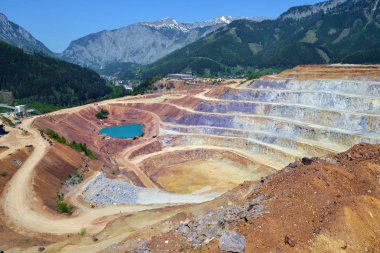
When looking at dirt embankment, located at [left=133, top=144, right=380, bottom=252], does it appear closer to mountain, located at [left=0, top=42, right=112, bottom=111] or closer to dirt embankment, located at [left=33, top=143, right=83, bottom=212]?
dirt embankment, located at [left=33, top=143, right=83, bottom=212]

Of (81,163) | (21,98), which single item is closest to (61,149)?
(81,163)

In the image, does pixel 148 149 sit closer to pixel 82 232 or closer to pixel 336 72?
pixel 82 232

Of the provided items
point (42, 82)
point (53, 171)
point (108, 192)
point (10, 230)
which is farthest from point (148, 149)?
point (42, 82)

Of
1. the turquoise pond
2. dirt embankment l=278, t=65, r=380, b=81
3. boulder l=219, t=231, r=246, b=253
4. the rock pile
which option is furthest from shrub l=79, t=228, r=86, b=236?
dirt embankment l=278, t=65, r=380, b=81

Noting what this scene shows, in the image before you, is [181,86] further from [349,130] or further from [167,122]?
[349,130]

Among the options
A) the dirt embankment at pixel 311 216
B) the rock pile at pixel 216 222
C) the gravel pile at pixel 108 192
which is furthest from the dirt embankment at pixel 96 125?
the dirt embankment at pixel 311 216

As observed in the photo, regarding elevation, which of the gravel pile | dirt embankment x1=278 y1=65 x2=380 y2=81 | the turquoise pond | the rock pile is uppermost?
dirt embankment x1=278 y1=65 x2=380 y2=81
